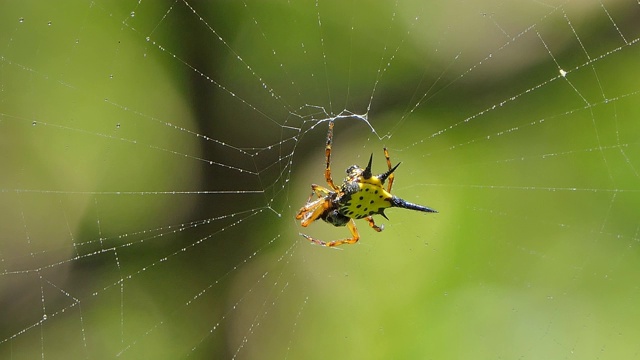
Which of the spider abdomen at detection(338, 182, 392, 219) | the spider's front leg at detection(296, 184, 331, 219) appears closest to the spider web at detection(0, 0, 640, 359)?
the spider's front leg at detection(296, 184, 331, 219)

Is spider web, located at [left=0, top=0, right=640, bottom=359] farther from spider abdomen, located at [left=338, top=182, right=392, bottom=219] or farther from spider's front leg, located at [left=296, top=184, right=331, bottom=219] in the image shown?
spider abdomen, located at [left=338, top=182, right=392, bottom=219]

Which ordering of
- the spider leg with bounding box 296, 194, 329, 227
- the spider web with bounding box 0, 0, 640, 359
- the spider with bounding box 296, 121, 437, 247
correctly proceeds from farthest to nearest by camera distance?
the spider web with bounding box 0, 0, 640, 359, the spider leg with bounding box 296, 194, 329, 227, the spider with bounding box 296, 121, 437, 247

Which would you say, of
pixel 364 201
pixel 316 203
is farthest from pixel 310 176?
pixel 364 201

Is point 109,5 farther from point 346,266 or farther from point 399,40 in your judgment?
point 346,266

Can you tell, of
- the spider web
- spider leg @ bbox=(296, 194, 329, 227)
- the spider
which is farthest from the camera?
the spider web

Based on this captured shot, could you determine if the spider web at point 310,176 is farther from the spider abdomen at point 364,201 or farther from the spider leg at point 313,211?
the spider abdomen at point 364,201

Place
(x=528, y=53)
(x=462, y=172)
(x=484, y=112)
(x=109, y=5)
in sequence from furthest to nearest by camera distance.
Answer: (x=462, y=172)
(x=484, y=112)
(x=109, y=5)
(x=528, y=53)

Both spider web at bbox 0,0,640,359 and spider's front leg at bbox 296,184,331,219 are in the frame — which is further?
spider web at bbox 0,0,640,359

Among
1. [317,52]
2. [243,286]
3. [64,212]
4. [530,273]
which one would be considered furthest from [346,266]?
[64,212]

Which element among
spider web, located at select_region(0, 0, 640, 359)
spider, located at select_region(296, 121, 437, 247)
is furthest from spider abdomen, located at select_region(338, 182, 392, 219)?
spider web, located at select_region(0, 0, 640, 359)
